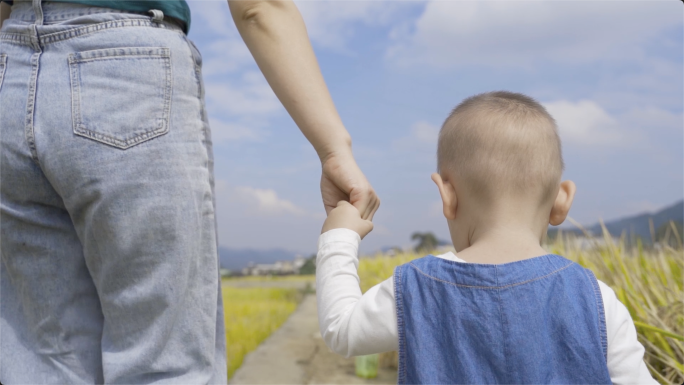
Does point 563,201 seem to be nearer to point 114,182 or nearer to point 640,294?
point 114,182

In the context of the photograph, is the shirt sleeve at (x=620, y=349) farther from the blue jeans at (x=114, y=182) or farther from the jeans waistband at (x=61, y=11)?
the jeans waistband at (x=61, y=11)

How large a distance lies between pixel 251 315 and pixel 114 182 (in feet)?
14.0

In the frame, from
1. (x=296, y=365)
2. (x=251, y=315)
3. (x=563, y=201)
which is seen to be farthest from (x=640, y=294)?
(x=251, y=315)

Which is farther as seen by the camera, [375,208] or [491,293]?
[375,208]

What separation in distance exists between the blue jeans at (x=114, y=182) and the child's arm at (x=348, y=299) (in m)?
0.26

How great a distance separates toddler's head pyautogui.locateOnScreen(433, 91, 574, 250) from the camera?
117cm

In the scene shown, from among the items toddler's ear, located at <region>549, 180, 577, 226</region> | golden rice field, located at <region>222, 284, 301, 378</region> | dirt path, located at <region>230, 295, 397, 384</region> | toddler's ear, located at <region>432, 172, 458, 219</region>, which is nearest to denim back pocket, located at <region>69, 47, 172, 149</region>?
toddler's ear, located at <region>432, 172, 458, 219</region>

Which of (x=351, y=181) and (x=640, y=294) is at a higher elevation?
(x=351, y=181)

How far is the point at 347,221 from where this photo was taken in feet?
4.03

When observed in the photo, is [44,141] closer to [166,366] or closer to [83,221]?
[83,221]

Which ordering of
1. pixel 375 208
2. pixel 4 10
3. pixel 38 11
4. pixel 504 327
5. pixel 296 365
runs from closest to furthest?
pixel 504 327
pixel 38 11
pixel 375 208
pixel 4 10
pixel 296 365

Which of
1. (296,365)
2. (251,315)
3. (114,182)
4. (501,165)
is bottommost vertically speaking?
(251,315)

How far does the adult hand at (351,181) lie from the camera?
1253 mm

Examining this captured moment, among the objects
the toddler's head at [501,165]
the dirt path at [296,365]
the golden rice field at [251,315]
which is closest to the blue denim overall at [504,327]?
the toddler's head at [501,165]
